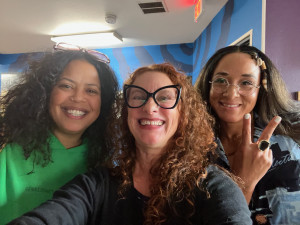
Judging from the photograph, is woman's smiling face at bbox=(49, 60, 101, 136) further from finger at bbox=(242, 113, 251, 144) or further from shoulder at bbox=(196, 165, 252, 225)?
finger at bbox=(242, 113, 251, 144)

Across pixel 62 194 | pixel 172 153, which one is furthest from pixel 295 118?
pixel 62 194

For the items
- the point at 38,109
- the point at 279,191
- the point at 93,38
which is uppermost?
the point at 93,38

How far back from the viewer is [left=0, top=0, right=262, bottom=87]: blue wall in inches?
105

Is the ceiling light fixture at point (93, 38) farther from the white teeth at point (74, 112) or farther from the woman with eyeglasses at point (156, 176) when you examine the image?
the woman with eyeglasses at point (156, 176)

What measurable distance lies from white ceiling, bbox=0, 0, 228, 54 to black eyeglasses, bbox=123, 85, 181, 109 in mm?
2456

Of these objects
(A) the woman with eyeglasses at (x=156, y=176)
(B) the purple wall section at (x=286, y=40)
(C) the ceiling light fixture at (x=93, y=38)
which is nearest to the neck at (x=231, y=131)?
(A) the woman with eyeglasses at (x=156, y=176)

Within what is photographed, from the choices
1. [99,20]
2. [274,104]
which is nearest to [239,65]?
[274,104]

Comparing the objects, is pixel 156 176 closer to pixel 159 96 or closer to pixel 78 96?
pixel 159 96

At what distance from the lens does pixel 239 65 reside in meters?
1.52

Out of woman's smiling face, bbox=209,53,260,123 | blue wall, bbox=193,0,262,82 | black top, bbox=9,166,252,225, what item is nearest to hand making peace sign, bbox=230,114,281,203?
woman's smiling face, bbox=209,53,260,123

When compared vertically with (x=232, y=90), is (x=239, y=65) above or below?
above

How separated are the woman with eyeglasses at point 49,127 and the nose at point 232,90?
765mm

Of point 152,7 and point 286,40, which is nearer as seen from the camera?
point 286,40

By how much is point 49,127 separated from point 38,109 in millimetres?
122
